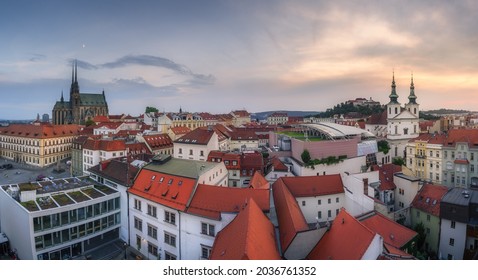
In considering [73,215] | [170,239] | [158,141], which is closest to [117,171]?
[73,215]

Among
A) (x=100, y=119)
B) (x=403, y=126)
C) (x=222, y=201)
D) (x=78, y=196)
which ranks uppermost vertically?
(x=100, y=119)

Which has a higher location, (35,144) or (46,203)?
(35,144)

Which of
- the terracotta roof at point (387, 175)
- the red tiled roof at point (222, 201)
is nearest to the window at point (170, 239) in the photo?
the red tiled roof at point (222, 201)

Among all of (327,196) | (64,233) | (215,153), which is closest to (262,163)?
(215,153)

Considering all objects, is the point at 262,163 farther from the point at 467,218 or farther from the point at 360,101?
the point at 360,101

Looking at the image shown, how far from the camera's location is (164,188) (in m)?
5.33

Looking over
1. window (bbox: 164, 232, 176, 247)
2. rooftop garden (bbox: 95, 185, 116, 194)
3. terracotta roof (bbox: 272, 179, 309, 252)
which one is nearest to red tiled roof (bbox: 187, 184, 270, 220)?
terracotta roof (bbox: 272, 179, 309, 252)

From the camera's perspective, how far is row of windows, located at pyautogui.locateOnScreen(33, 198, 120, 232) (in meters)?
4.51

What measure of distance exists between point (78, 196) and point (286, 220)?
3498 millimetres

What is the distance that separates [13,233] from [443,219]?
7322 mm

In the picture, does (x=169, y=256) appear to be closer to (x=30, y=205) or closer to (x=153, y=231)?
(x=153, y=231)

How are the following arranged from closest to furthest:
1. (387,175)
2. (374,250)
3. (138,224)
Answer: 1. (374,250)
2. (138,224)
3. (387,175)

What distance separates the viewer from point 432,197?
6.79m

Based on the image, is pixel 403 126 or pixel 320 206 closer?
pixel 320 206
